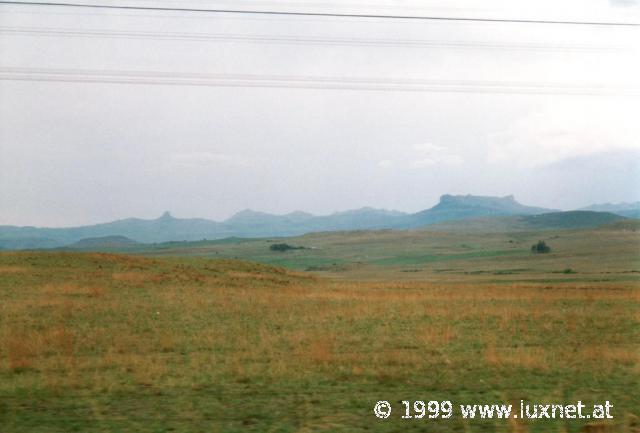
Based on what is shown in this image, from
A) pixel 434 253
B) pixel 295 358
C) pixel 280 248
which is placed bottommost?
pixel 434 253

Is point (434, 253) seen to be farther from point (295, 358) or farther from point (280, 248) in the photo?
point (295, 358)

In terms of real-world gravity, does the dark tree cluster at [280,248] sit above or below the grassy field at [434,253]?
above

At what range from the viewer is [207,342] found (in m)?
19.2

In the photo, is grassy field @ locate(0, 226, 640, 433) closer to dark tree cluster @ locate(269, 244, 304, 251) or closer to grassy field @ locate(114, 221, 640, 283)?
grassy field @ locate(114, 221, 640, 283)

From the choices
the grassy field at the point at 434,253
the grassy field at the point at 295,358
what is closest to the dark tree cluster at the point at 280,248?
the grassy field at the point at 434,253

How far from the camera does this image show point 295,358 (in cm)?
1642

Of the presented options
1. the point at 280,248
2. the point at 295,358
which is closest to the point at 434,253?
the point at 280,248

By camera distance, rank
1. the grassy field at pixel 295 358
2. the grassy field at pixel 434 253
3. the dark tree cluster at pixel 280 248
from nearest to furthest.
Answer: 1. the grassy field at pixel 295 358
2. the grassy field at pixel 434 253
3. the dark tree cluster at pixel 280 248

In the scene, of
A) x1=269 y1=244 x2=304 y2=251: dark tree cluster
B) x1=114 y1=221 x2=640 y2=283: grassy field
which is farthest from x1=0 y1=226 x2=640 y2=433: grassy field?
x1=269 y1=244 x2=304 y2=251: dark tree cluster

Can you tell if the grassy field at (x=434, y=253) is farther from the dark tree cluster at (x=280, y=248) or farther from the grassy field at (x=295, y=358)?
the grassy field at (x=295, y=358)

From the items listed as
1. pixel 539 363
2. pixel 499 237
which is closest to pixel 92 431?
pixel 539 363

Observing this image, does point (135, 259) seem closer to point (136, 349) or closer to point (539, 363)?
point (136, 349)

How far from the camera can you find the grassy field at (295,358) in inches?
432

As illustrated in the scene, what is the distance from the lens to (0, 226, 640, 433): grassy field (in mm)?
10977
